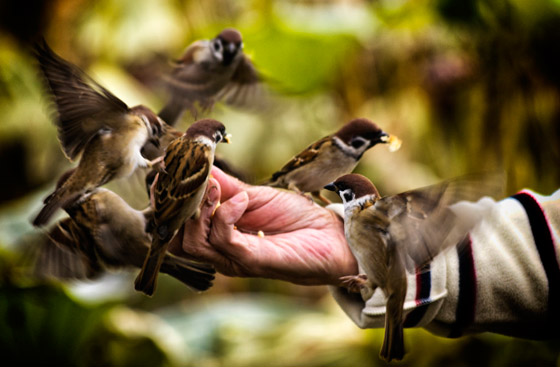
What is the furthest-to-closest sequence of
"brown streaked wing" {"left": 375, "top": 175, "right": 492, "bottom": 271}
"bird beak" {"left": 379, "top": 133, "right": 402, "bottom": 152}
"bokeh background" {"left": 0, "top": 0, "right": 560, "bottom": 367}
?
1. "bokeh background" {"left": 0, "top": 0, "right": 560, "bottom": 367}
2. "bird beak" {"left": 379, "top": 133, "right": 402, "bottom": 152}
3. "brown streaked wing" {"left": 375, "top": 175, "right": 492, "bottom": 271}

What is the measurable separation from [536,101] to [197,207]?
2032 millimetres

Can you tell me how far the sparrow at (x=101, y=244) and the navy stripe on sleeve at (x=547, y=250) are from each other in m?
0.51

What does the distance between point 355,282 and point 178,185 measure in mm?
292

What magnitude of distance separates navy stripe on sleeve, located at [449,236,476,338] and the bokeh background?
1.26 feet

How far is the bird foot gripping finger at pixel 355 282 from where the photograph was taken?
0.86m

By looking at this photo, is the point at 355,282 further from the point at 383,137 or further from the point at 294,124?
the point at 294,124

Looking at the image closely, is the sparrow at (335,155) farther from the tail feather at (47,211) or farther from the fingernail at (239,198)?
the tail feather at (47,211)

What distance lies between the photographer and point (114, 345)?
2227 millimetres

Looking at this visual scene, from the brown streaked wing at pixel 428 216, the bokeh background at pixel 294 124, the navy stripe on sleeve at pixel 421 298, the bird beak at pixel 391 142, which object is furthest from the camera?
the bokeh background at pixel 294 124

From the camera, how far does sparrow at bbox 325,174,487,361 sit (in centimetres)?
71

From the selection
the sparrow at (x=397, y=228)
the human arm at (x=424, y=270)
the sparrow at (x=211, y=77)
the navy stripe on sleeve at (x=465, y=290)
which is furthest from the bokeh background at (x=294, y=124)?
the navy stripe on sleeve at (x=465, y=290)

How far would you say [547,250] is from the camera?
0.98 meters

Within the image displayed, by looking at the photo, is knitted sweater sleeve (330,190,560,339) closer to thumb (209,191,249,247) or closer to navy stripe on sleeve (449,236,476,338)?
navy stripe on sleeve (449,236,476,338)

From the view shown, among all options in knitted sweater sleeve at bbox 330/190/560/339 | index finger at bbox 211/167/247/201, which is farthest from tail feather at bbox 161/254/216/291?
knitted sweater sleeve at bbox 330/190/560/339
